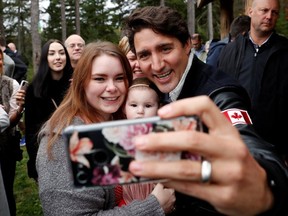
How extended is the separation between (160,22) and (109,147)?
3.98 feet

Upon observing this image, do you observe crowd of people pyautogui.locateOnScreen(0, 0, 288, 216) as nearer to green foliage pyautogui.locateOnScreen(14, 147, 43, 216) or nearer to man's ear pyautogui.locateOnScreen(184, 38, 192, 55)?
man's ear pyautogui.locateOnScreen(184, 38, 192, 55)

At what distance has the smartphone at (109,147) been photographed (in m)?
0.88

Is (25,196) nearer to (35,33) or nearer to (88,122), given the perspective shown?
(88,122)

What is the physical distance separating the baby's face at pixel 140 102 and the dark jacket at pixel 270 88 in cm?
136

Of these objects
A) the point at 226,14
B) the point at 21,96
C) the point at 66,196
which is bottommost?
the point at 66,196

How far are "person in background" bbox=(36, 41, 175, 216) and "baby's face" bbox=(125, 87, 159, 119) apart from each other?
0.16 metres

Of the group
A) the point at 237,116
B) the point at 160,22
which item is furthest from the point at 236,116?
the point at 160,22

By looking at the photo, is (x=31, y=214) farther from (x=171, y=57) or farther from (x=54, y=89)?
(x=171, y=57)

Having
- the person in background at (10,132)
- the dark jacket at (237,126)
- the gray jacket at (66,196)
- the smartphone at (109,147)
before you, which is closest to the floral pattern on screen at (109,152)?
the smartphone at (109,147)

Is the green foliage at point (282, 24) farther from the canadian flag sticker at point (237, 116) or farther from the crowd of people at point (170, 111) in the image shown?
the canadian flag sticker at point (237, 116)

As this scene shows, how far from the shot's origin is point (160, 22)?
198 cm

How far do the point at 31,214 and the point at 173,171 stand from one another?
4923mm

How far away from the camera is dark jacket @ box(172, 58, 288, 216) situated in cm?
99

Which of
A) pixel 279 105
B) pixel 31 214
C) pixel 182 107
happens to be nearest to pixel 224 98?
pixel 182 107
